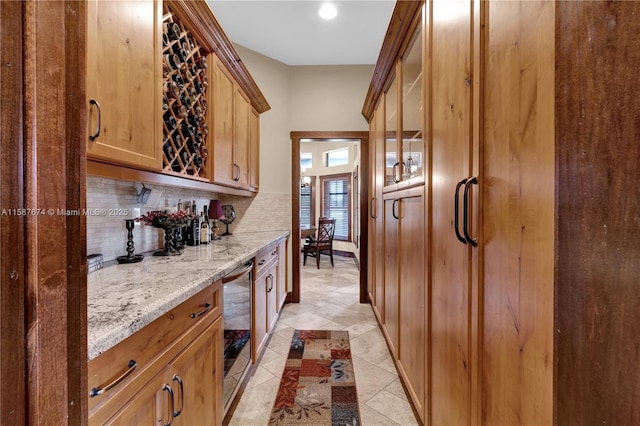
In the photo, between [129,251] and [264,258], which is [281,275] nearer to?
[264,258]

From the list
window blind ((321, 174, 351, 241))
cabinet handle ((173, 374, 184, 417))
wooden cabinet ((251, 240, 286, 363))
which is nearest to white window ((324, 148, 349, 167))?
window blind ((321, 174, 351, 241))

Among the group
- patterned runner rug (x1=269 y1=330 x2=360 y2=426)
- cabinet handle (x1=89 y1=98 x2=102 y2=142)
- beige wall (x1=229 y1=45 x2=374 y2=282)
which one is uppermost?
beige wall (x1=229 y1=45 x2=374 y2=282)

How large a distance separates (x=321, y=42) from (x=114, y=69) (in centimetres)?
252

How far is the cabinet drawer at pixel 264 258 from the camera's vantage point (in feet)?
6.20

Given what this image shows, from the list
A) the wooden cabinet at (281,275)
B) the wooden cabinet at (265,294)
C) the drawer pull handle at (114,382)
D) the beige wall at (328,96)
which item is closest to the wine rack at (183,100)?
the wooden cabinet at (265,294)

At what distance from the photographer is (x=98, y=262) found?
120cm

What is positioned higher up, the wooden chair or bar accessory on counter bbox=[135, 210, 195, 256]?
bar accessory on counter bbox=[135, 210, 195, 256]

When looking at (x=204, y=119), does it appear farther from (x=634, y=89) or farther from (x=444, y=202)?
(x=634, y=89)

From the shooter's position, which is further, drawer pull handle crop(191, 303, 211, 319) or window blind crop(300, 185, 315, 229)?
window blind crop(300, 185, 315, 229)

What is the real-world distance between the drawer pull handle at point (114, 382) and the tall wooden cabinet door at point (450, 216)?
1054mm

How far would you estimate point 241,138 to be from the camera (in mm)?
2428

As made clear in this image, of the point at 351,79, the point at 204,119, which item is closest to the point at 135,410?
the point at 204,119

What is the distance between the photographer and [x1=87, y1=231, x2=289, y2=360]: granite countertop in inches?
24.9

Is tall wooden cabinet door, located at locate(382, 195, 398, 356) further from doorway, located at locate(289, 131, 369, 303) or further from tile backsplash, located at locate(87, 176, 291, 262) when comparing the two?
tile backsplash, located at locate(87, 176, 291, 262)
